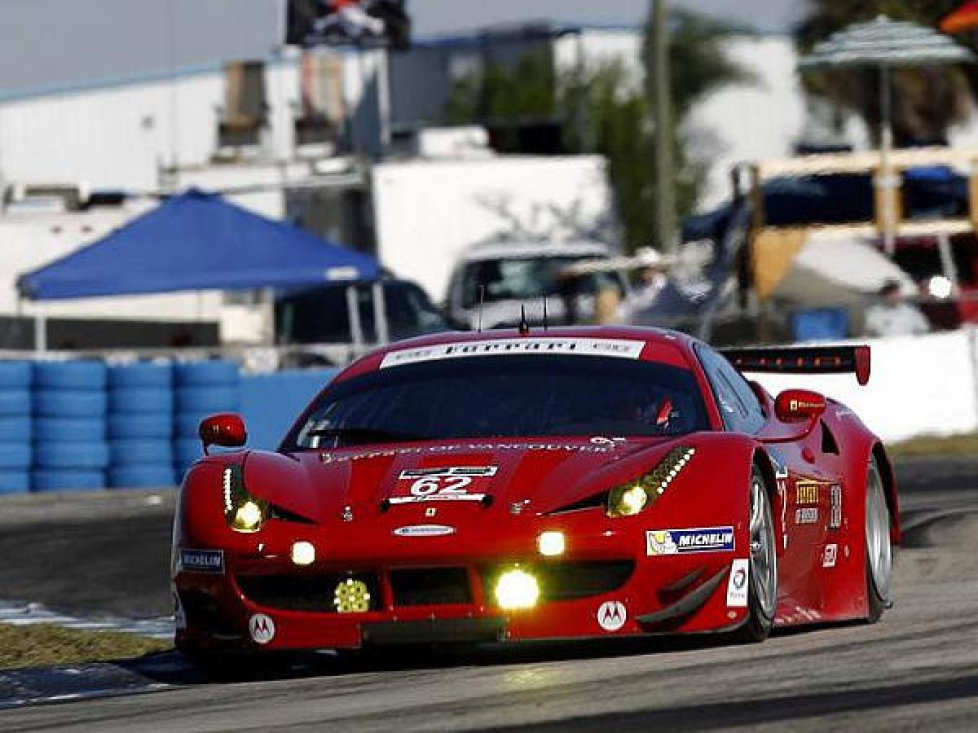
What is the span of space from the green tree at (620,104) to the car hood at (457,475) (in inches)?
1551

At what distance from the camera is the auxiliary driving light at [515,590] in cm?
766

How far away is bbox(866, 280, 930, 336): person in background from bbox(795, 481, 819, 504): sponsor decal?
14.1m

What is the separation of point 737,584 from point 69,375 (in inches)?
520

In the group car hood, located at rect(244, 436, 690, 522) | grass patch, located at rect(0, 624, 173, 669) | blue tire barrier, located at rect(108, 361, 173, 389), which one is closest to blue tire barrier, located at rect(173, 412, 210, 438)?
blue tire barrier, located at rect(108, 361, 173, 389)

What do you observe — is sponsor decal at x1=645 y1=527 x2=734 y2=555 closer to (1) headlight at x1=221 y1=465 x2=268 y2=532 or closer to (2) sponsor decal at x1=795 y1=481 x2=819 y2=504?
(2) sponsor decal at x1=795 y1=481 x2=819 y2=504

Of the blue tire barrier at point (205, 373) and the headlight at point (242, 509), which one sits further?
the blue tire barrier at point (205, 373)

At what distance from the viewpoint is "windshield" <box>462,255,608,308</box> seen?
26.5 meters

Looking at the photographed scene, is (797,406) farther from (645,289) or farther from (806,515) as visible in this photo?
(645,289)

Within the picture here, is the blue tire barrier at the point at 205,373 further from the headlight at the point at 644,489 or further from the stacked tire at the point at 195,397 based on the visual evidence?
the headlight at the point at 644,489

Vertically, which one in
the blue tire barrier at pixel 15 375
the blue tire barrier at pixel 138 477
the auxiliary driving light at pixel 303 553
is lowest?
the blue tire barrier at pixel 138 477

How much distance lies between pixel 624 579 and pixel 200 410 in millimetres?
13083

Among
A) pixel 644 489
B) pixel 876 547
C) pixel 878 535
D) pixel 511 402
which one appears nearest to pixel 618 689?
pixel 644 489

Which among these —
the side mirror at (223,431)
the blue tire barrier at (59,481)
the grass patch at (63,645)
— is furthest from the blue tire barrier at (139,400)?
the side mirror at (223,431)

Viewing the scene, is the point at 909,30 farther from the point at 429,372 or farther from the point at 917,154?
the point at 429,372
